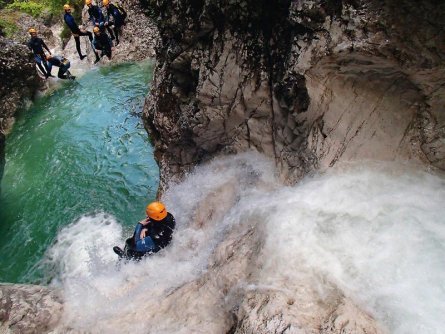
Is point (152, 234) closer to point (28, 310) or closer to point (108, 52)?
point (28, 310)

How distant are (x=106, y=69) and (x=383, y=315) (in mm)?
A: 16076

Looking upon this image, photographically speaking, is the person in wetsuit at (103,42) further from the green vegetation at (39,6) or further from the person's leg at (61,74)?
the green vegetation at (39,6)

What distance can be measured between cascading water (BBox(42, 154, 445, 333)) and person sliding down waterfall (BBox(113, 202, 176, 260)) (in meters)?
0.19

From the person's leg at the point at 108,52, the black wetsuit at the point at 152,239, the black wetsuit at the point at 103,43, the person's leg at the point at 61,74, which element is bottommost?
the black wetsuit at the point at 152,239

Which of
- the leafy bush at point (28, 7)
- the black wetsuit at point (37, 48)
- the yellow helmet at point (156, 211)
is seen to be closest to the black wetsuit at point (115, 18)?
the black wetsuit at point (37, 48)

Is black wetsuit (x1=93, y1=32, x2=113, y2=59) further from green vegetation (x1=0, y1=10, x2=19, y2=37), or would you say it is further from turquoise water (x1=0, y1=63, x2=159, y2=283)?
green vegetation (x1=0, y1=10, x2=19, y2=37)

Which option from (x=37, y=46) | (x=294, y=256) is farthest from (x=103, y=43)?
(x=294, y=256)

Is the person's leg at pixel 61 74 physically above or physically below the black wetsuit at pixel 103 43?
below

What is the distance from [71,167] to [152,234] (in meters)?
5.93

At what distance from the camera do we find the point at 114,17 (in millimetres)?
16469

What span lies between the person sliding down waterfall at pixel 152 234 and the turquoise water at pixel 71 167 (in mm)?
2342

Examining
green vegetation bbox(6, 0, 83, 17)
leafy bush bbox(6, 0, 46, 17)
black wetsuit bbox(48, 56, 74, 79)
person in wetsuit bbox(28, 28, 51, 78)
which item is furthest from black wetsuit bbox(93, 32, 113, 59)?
leafy bush bbox(6, 0, 46, 17)

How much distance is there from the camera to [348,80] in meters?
5.37

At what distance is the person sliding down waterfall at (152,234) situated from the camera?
21.5 feet
